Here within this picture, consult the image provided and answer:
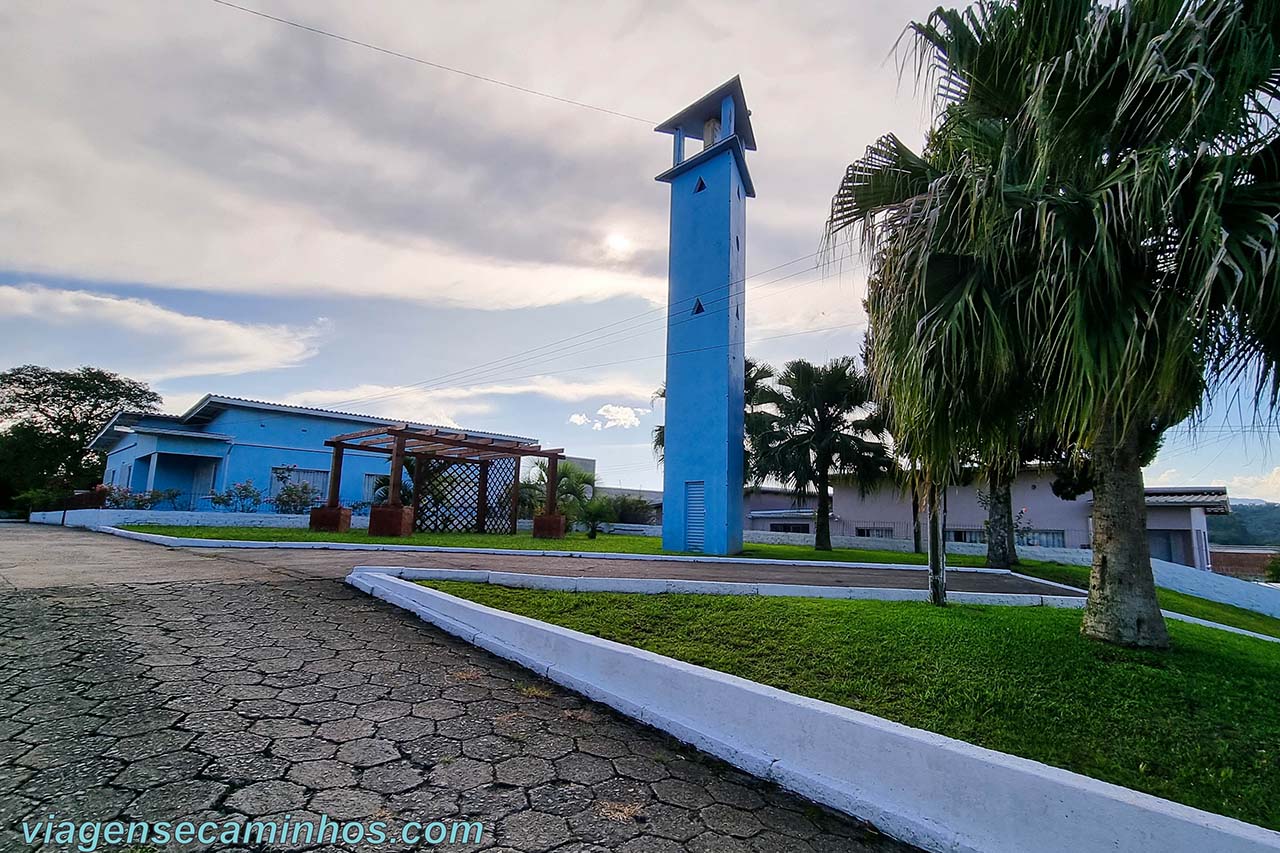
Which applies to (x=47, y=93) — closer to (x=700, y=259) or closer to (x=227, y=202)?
(x=227, y=202)

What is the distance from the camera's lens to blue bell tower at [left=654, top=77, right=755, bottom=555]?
48.6 feet

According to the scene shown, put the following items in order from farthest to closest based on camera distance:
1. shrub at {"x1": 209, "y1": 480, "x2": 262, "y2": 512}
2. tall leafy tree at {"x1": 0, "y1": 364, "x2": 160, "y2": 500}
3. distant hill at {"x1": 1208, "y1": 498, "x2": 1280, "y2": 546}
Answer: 1. distant hill at {"x1": 1208, "y1": 498, "x2": 1280, "y2": 546}
2. tall leafy tree at {"x1": 0, "y1": 364, "x2": 160, "y2": 500}
3. shrub at {"x1": 209, "y1": 480, "x2": 262, "y2": 512}

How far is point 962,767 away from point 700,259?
1438 cm

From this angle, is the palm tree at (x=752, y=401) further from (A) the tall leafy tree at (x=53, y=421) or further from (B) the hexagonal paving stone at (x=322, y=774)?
(A) the tall leafy tree at (x=53, y=421)

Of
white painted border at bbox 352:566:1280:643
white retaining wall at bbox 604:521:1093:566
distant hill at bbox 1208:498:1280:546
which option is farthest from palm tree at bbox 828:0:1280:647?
distant hill at bbox 1208:498:1280:546

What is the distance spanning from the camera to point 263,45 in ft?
24.4

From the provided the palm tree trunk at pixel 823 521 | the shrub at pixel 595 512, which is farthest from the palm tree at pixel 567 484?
the palm tree trunk at pixel 823 521

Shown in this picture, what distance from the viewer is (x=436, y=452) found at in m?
17.5

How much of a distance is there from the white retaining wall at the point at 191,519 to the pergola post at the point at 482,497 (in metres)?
4.22

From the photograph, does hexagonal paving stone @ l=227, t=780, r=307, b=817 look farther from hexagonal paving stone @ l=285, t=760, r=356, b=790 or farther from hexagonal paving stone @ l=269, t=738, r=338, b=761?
hexagonal paving stone @ l=269, t=738, r=338, b=761

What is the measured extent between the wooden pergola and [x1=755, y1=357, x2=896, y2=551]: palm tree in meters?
6.40

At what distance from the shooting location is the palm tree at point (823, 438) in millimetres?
16406

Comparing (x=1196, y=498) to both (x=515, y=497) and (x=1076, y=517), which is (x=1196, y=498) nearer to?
(x=1076, y=517)

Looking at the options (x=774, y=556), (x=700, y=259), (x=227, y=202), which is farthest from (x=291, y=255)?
(x=774, y=556)
